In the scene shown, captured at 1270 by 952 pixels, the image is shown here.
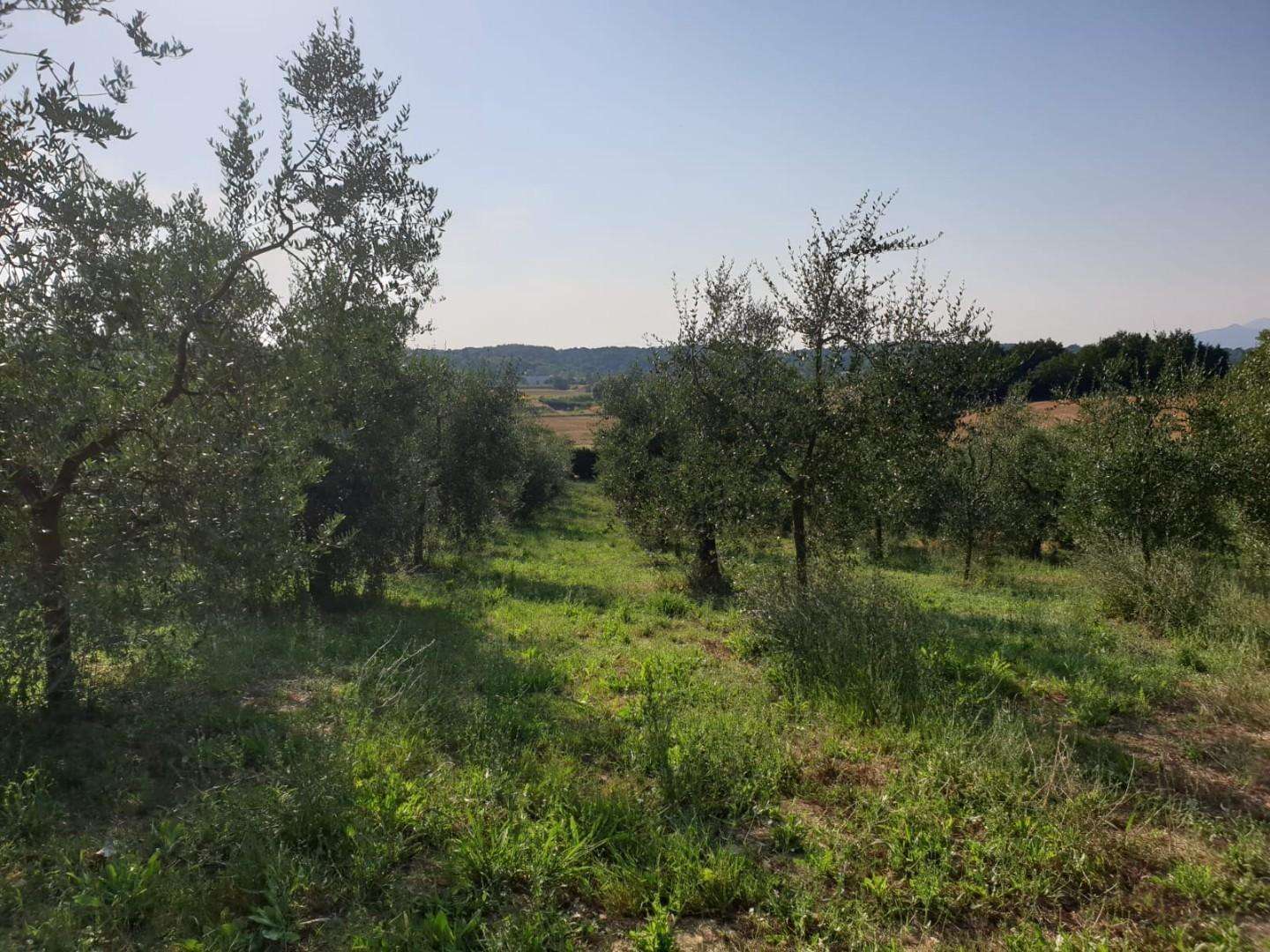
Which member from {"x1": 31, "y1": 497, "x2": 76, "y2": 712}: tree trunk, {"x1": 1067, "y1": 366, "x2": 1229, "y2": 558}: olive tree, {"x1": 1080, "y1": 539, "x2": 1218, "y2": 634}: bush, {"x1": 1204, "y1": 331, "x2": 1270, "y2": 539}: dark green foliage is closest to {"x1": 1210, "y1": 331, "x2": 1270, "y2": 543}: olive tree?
{"x1": 1204, "y1": 331, "x2": 1270, "y2": 539}: dark green foliage

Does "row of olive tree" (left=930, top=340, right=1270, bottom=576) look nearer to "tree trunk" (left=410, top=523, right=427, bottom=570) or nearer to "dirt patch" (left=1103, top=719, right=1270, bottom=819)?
"dirt patch" (left=1103, top=719, right=1270, bottom=819)

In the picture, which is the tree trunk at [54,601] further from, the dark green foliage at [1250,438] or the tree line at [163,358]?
the dark green foliage at [1250,438]

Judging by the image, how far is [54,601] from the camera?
5117 mm

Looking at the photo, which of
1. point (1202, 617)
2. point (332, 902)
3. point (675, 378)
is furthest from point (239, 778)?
point (1202, 617)

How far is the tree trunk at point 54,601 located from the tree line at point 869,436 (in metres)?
8.36

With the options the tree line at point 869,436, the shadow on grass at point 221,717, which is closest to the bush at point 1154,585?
the tree line at point 869,436

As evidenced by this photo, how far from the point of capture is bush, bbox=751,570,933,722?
6.73m

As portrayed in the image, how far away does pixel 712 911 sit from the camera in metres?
3.97

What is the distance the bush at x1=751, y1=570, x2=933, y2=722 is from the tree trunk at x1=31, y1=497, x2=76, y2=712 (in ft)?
22.1

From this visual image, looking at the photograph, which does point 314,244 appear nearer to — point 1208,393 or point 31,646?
point 31,646

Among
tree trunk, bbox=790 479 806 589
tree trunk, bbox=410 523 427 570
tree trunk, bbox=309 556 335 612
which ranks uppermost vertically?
tree trunk, bbox=790 479 806 589

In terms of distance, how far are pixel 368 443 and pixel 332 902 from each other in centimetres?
995

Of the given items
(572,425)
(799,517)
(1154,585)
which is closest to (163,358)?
(799,517)

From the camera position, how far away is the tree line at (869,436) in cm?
1057
